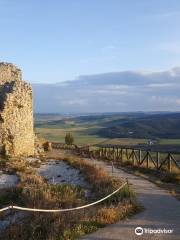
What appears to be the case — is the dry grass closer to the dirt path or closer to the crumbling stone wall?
the dirt path

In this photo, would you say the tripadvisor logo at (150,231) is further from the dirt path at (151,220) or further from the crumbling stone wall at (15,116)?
the crumbling stone wall at (15,116)

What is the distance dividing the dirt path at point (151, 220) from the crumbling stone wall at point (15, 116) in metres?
13.8

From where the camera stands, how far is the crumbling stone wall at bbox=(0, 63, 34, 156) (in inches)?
1233

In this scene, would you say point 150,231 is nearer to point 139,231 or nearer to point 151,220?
point 139,231

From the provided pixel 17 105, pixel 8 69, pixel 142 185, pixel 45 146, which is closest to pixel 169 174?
pixel 142 185

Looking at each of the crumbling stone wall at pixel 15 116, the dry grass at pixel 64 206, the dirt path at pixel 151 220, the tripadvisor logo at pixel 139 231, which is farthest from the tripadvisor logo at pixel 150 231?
the crumbling stone wall at pixel 15 116

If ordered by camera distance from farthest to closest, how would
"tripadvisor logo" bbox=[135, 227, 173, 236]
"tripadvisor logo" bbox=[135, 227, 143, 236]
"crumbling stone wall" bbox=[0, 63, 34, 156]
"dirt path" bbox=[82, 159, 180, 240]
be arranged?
"crumbling stone wall" bbox=[0, 63, 34, 156], "tripadvisor logo" bbox=[135, 227, 173, 236], "tripadvisor logo" bbox=[135, 227, 143, 236], "dirt path" bbox=[82, 159, 180, 240]

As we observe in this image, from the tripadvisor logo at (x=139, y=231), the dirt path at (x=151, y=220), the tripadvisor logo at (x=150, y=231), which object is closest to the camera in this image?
the dirt path at (x=151, y=220)

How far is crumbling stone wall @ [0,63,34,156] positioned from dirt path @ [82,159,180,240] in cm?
1381

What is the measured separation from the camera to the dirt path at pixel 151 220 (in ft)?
41.2

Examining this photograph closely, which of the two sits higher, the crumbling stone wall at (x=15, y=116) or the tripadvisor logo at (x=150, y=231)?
the crumbling stone wall at (x=15, y=116)

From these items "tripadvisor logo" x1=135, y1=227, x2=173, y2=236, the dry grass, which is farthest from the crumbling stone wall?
"tripadvisor logo" x1=135, y1=227, x2=173, y2=236

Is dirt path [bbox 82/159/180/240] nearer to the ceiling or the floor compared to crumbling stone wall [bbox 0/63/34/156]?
nearer to the floor

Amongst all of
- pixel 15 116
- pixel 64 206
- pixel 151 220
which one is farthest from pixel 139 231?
pixel 15 116
